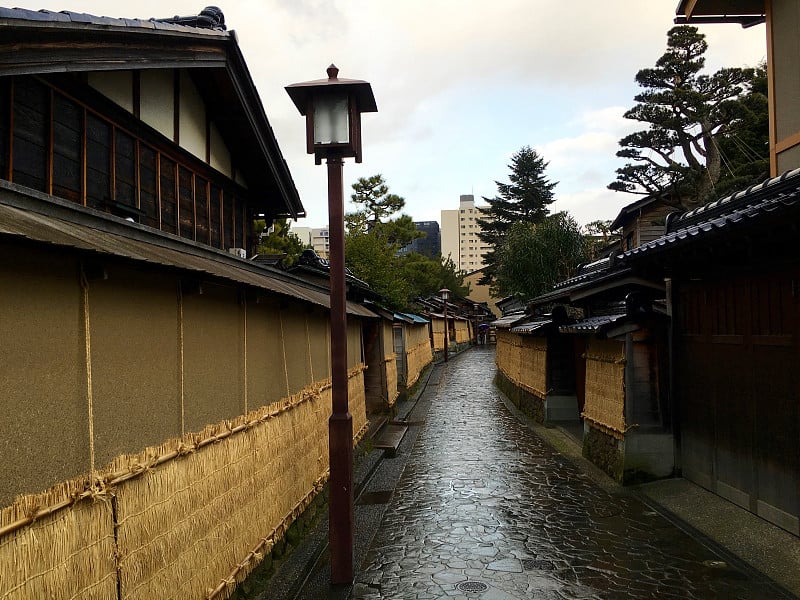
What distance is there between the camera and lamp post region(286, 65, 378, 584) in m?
7.33

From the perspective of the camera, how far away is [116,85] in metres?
7.99

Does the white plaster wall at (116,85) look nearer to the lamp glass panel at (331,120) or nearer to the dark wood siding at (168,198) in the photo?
the dark wood siding at (168,198)

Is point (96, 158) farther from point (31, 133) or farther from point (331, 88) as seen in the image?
point (331, 88)

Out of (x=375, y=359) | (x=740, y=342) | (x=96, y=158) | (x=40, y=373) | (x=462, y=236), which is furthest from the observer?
(x=462, y=236)

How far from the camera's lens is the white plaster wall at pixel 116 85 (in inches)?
297

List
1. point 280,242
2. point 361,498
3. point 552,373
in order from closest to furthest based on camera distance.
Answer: point 361,498 < point 552,373 < point 280,242

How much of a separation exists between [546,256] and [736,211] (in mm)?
26364

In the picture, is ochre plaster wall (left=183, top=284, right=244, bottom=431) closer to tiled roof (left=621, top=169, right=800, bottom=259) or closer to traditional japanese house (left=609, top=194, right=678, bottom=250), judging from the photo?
tiled roof (left=621, top=169, right=800, bottom=259)

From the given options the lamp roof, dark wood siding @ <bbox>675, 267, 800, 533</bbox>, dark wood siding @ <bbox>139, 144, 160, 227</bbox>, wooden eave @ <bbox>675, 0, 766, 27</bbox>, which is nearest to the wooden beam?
wooden eave @ <bbox>675, 0, 766, 27</bbox>

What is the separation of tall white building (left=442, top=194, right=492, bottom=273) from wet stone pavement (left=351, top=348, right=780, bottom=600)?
166654 mm

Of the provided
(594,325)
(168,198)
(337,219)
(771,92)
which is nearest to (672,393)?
(594,325)

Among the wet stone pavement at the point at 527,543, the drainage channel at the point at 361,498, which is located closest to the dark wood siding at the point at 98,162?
→ the drainage channel at the point at 361,498

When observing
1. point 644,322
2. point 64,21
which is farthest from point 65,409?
point 644,322

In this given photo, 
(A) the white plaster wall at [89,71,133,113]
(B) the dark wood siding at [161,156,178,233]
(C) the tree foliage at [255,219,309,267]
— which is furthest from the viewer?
(C) the tree foliage at [255,219,309,267]
